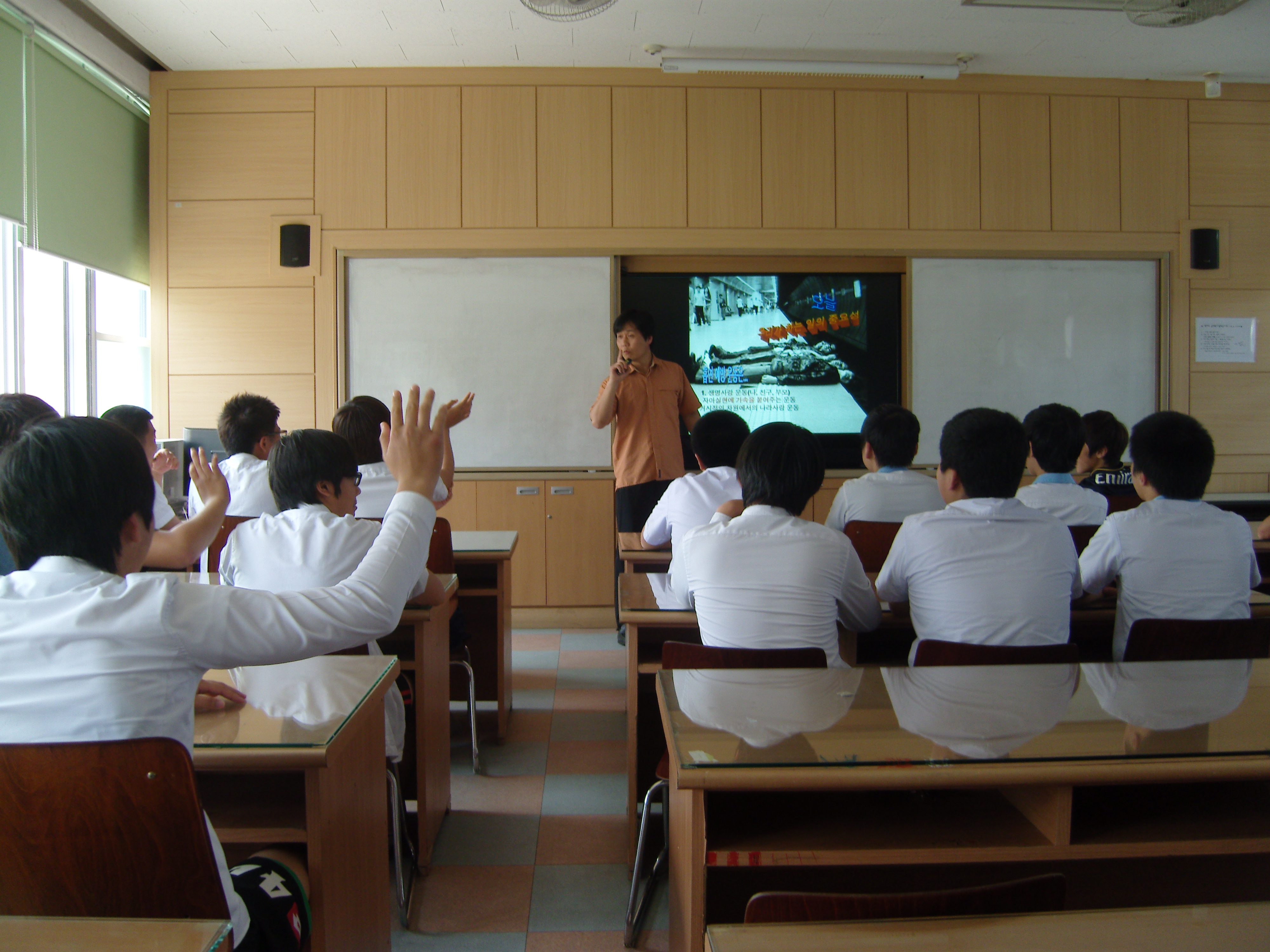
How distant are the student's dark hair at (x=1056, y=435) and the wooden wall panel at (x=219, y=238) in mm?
3983

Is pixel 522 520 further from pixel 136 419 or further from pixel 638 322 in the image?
pixel 136 419

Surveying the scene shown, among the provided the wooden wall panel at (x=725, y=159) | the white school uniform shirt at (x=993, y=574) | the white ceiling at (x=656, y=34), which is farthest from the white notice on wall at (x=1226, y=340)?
the white school uniform shirt at (x=993, y=574)

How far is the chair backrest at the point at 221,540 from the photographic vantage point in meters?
2.80

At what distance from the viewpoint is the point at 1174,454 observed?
2.13 meters

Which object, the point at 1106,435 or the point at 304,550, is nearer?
the point at 304,550

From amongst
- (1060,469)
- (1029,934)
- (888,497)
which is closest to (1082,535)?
(1060,469)

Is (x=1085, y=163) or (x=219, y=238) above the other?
(x=1085, y=163)

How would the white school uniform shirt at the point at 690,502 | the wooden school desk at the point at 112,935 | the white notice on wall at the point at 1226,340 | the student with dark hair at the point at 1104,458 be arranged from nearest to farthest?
1. the wooden school desk at the point at 112,935
2. the white school uniform shirt at the point at 690,502
3. the student with dark hair at the point at 1104,458
4. the white notice on wall at the point at 1226,340

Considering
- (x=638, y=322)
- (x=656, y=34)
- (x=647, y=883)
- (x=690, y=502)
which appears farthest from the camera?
(x=656, y=34)

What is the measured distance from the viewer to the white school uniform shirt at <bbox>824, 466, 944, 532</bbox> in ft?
9.04

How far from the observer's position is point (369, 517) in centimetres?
278

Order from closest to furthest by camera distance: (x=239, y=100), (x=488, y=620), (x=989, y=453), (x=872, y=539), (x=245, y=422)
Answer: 1. (x=989, y=453)
2. (x=872, y=539)
3. (x=245, y=422)
4. (x=488, y=620)
5. (x=239, y=100)

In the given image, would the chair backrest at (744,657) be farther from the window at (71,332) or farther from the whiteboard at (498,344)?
the window at (71,332)

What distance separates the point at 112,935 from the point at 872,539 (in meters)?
2.19
